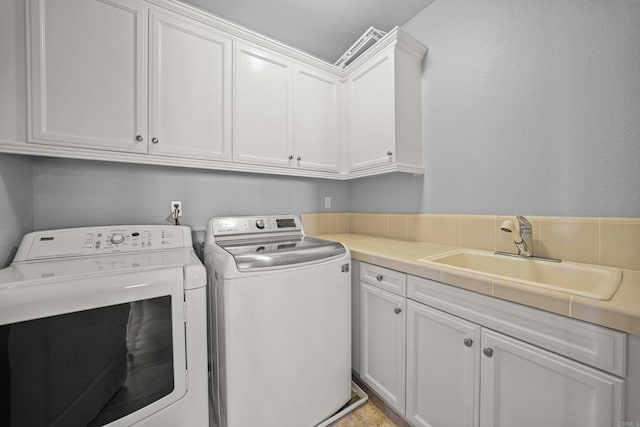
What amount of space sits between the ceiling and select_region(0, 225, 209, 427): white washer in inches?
71.3

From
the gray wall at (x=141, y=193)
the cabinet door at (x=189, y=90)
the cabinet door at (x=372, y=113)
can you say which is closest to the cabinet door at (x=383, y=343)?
the cabinet door at (x=372, y=113)

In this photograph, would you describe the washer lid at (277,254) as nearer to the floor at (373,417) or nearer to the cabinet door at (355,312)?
the cabinet door at (355,312)

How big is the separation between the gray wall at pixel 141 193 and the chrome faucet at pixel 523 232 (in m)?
1.53

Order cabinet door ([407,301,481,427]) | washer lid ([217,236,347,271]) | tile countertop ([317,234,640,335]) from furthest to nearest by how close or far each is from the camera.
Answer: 1. washer lid ([217,236,347,271])
2. cabinet door ([407,301,481,427])
3. tile countertop ([317,234,640,335])

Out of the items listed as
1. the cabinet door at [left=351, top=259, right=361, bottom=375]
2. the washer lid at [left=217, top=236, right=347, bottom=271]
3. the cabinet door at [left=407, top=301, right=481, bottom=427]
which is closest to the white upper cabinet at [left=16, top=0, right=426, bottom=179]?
the washer lid at [left=217, top=236, right=347, bottom=271]

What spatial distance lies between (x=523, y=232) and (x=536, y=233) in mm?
90

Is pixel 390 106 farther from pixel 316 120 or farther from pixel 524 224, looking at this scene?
pixel 524 224

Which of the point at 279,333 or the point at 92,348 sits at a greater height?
the point at 92,348

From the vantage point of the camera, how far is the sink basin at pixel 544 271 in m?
0.85

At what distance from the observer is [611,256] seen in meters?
1.05

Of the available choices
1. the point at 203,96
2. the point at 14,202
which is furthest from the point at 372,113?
the point at 14,202

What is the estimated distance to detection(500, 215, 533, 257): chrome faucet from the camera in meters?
1.23

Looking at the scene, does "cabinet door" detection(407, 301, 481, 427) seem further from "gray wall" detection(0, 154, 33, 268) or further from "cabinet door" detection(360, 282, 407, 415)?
"gray wall" detection(0, 154, 33, 268)

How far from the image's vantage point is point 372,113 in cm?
186
